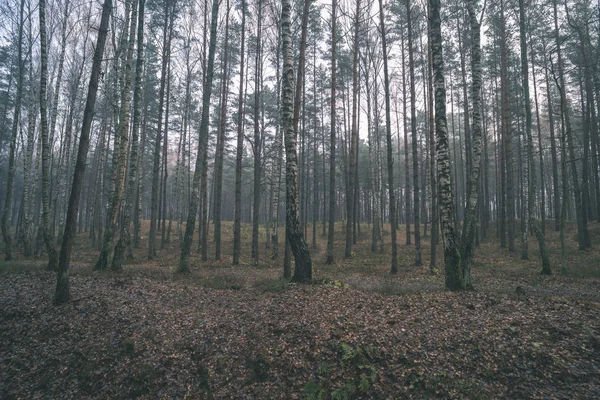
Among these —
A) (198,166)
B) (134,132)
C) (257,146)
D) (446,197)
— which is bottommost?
(446,197)

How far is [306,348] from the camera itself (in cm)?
524

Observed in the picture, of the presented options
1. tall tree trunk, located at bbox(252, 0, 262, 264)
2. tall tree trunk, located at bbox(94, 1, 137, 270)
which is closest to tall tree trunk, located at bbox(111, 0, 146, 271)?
tall tree trunk, located at bbox(94, 1, 137, 270)

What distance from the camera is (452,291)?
8.09 meters

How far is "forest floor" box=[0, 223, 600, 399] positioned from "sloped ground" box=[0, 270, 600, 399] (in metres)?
0.02

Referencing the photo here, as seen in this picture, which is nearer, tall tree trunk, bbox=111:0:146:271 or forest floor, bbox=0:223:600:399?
forest floor, bbox=0:223:600:399

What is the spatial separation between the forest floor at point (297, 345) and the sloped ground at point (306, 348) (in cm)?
2

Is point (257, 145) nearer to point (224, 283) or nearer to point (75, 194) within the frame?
point (224, 283)

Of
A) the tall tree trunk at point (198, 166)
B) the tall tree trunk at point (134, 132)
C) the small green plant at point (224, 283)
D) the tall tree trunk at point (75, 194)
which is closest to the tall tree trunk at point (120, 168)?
the tall tree trunk at point (134, 132)

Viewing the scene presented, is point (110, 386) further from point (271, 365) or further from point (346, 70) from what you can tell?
point (346, 70)

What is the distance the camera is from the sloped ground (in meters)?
4.42

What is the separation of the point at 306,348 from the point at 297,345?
0.21 metres

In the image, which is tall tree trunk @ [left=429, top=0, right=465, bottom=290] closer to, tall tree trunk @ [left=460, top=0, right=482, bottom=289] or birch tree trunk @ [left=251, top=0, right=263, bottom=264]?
tall tree trunk @ [left=460, top=0, right=482, bottom=289]

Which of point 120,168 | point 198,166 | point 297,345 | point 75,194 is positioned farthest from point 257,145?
point 297,345

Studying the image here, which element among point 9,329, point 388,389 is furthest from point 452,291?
point 9,329
